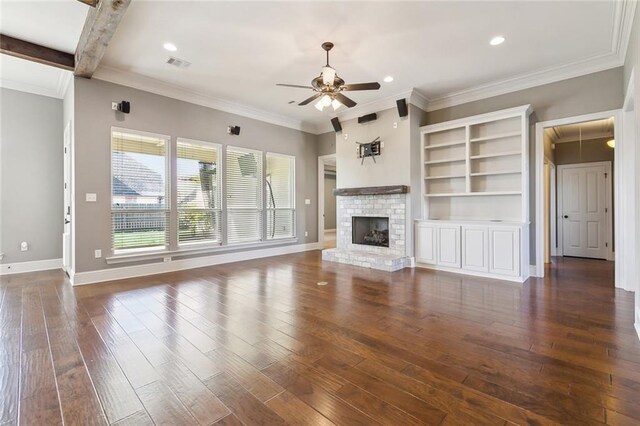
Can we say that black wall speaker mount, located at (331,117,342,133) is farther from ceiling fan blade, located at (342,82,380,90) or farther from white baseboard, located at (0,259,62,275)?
white baseboard, located at (0,259,62,275)

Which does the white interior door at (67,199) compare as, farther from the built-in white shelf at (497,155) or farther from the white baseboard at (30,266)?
the built-in white shelf at (497,155)

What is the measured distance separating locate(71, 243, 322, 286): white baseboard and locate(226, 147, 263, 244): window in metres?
0.33

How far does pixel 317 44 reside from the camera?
12.3 feet

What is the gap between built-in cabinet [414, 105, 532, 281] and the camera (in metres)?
4.61

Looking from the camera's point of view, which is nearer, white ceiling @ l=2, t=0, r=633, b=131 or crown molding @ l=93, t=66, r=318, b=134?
white ceiling @ l=2, t=0, r=633, b=131

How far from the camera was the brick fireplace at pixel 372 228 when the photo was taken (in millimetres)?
5574

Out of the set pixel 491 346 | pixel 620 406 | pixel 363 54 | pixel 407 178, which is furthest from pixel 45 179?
pixel 620 406

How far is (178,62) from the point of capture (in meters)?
4.32

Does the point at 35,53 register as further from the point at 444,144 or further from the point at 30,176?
the point at 444,144

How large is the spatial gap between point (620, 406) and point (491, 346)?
0.79 metres

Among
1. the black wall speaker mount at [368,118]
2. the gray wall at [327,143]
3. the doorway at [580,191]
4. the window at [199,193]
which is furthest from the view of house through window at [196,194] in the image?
the doorway at [580,191]

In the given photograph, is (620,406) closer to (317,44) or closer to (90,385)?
(90,385)

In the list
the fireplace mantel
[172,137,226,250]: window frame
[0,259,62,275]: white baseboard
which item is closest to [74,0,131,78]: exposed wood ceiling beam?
[172,137,226,250]: window frame

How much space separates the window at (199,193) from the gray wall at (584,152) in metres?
7.67
